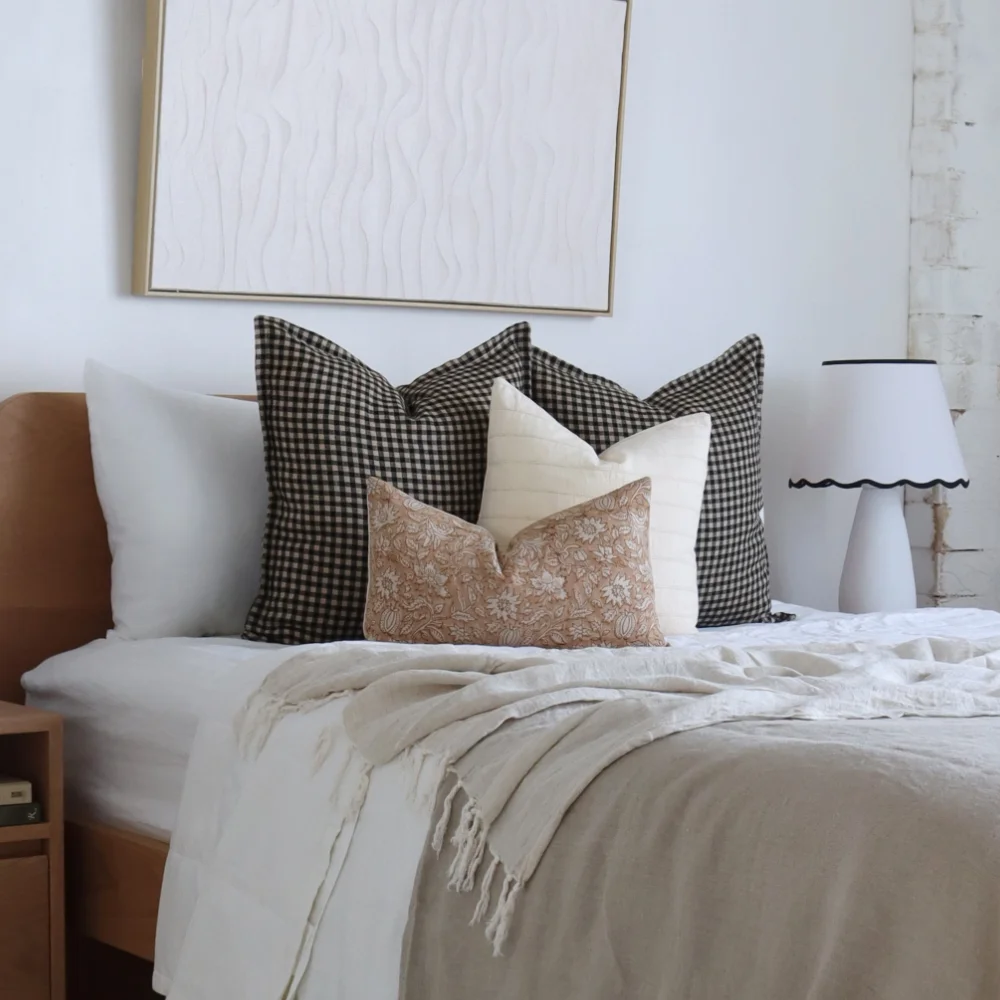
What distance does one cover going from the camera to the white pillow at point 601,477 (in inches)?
89.3

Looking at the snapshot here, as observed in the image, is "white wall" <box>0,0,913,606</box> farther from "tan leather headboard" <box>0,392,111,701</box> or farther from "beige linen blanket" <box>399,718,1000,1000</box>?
"beige linen blanket" <box>399,718,1000,1000</box>

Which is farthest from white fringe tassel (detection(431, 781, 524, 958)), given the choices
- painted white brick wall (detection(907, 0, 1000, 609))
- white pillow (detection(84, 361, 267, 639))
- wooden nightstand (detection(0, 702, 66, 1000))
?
painted white brick wall (detection(907, 0, 1000, 609))

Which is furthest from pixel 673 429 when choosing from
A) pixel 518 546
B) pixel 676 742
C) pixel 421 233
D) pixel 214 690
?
pixel 676 742

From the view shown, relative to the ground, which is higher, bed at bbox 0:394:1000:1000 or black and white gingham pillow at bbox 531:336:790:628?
black and white gingham pillow at bbox 531:336:790:628

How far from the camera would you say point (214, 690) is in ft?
6.39

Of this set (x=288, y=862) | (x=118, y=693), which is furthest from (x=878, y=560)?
(x=288, y=862)

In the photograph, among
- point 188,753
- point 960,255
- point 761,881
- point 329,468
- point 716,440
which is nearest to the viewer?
point 761,881

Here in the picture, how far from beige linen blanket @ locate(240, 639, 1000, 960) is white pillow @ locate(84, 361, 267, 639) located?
524 millimetres

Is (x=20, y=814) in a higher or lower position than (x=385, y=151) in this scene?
lower

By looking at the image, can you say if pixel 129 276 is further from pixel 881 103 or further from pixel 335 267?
pixel 881 103

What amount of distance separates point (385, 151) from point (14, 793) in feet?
4.48

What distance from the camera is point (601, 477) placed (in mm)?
2301

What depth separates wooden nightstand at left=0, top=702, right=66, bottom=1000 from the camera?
1.95m

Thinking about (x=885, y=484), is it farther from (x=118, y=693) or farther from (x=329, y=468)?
(x=118, y=693)
